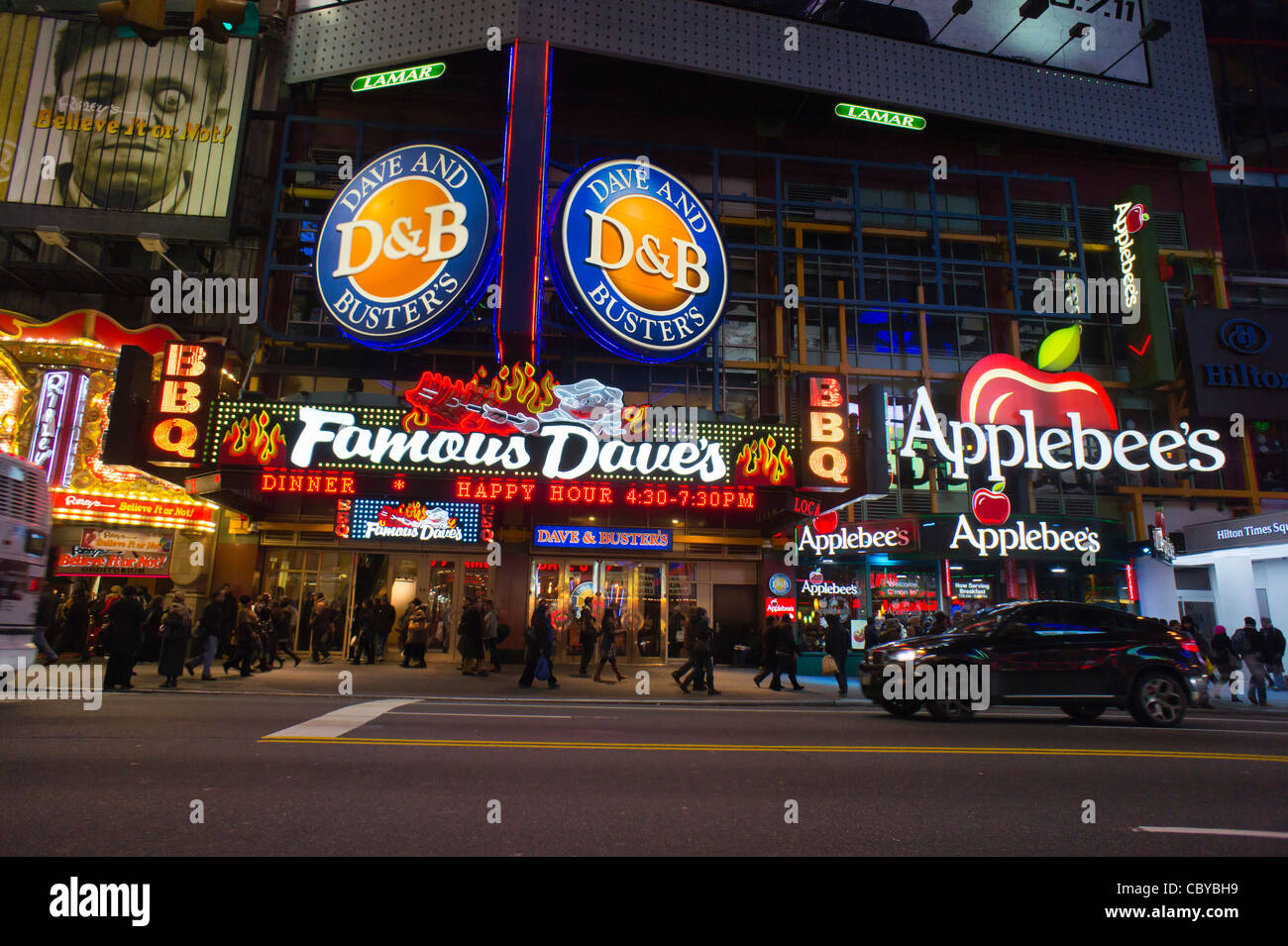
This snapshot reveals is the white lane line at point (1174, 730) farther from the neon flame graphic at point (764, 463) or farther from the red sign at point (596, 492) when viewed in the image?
the red sign at point (596, 492)

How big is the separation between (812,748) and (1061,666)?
539 cm

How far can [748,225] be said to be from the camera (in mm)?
25656

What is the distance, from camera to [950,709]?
11.4 meters

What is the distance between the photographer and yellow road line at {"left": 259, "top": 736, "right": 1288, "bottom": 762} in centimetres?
798

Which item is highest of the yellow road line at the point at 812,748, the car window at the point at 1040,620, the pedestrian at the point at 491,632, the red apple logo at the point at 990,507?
the red apple logo at the point at 990,507

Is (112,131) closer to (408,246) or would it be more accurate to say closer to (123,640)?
(408,246)

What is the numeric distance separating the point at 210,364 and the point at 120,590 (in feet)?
20.0

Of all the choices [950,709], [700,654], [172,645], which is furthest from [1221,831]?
[172,645]

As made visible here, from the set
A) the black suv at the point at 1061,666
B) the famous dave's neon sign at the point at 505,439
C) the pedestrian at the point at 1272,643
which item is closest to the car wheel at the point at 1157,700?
the black suv at the point at 1061,666

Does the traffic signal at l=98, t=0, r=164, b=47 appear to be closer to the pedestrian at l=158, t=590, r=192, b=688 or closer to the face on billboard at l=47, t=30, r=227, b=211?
the pedestrian at l=158, t=590, r=192, b=688

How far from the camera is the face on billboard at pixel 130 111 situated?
21.5 m

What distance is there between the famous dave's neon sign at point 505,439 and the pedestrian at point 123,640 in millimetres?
4872
